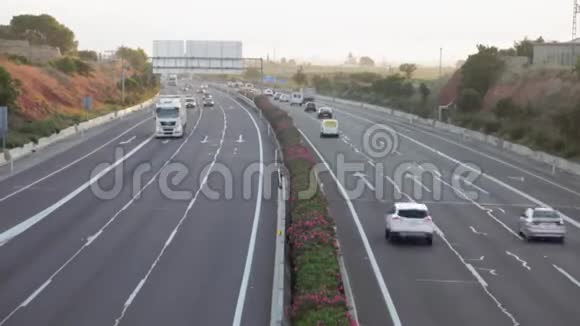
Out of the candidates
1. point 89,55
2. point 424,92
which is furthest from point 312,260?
point 89,55

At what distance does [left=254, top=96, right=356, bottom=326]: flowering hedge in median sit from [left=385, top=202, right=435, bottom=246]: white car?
2333mm

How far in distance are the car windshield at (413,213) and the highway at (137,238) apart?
448cm

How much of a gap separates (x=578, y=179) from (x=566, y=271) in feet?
76.9

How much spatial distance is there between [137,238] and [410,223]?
8.98m

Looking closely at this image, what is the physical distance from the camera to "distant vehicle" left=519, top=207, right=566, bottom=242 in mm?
29031

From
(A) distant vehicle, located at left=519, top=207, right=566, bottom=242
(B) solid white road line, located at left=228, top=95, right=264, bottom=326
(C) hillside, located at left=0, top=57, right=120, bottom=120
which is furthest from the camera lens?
(C) hillside, located at left=0, top=57, right=120, bottom=120

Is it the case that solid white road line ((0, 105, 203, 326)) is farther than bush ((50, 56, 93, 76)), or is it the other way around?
bush ((50, 56, 93, 76))

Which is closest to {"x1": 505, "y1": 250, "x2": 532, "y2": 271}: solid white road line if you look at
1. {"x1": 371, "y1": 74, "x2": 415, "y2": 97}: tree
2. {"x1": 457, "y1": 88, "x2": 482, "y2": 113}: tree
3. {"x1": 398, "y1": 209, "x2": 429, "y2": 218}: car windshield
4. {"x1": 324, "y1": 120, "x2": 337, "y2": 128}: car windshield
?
{"x1": 398, "y1": 209, "x2": 429, "y2": 218}: car windshield

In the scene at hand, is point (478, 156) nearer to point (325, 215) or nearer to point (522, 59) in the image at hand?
point (325, 215)

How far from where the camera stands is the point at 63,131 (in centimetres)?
6481

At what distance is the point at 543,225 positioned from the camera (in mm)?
29062

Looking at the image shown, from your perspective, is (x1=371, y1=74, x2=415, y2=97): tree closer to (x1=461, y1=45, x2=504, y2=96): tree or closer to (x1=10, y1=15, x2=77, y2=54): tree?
(x1=461, y1=45, x2=504, y2=96): tree

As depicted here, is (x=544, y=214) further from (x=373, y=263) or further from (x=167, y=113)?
(x=167, y=113)

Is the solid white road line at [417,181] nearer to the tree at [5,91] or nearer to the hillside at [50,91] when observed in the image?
the tree at [5,91]
